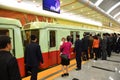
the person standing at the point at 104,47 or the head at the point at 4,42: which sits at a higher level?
the head at the point at 4,42

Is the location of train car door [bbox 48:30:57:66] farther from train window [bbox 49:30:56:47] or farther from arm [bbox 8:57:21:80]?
arm [bbox 8:57:21:80]

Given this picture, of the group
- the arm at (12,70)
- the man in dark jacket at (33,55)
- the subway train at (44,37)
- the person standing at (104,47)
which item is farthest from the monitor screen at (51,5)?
the arm at (12,70)

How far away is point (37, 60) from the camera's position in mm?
4816

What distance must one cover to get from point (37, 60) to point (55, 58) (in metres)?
3.71

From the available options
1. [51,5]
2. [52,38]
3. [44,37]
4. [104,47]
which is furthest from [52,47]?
[104,47]

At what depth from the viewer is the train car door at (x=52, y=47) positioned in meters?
7.96

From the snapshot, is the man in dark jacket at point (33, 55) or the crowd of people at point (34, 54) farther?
the man in dark jacket at point (33, 55)

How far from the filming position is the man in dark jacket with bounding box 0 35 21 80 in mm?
2162

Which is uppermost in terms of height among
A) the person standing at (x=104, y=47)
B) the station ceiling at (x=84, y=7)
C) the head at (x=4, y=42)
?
the station ceiling at (x=84, y=7)

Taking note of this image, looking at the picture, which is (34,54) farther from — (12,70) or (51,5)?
(51,5)

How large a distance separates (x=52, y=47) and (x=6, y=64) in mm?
6068

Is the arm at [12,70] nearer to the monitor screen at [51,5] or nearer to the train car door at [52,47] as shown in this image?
the train car door at [52,47]

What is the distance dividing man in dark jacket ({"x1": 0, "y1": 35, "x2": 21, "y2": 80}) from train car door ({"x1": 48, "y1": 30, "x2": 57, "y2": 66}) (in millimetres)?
5678

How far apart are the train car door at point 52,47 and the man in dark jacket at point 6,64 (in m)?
5.68
